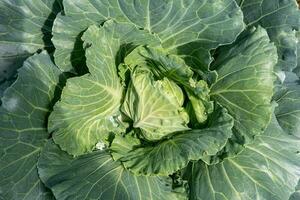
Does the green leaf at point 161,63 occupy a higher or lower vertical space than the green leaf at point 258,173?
higher

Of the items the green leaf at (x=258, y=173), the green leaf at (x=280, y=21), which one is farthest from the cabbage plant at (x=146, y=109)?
the green leaf at (x=280, y=21)

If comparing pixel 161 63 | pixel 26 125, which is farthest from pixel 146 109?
pixel 26 125

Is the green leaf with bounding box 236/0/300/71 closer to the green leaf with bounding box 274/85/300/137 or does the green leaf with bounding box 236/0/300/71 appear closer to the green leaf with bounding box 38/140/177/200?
the green leaf with bounding box 274/85/300/137

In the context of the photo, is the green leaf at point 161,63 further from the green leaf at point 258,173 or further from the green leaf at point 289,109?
the green leaf at point 289,109

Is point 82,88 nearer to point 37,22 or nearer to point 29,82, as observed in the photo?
point 29,82

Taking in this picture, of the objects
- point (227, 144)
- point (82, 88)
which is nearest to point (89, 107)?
point (82, 88)

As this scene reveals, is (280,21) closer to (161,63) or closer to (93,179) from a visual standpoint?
(161,63)
